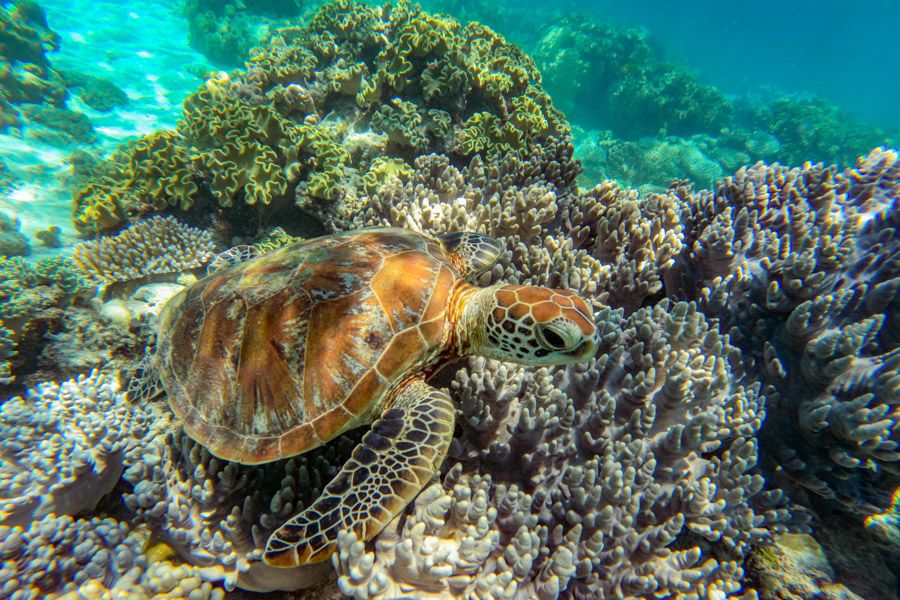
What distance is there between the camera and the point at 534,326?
1943 millimetres

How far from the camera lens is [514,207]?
3.58 meters

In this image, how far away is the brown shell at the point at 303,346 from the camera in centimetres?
215

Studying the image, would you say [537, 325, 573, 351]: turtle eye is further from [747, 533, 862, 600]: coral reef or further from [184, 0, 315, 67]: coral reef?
[184, 0, 315, 67]: coral reef

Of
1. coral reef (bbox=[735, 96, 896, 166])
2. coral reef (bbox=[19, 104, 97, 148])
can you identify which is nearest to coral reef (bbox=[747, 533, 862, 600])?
coral reef (bbox=[19, 104, 97, 148])

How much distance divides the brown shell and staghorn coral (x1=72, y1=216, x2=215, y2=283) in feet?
6.82

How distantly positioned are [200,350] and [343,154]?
3.19m

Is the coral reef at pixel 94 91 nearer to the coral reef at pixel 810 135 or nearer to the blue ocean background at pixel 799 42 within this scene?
the coral reef at pixel 810 135

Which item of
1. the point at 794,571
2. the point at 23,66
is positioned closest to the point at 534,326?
the point at 794,571

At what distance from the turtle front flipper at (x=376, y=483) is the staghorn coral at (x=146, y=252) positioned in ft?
11.4

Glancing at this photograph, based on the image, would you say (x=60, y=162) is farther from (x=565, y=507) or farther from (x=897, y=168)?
(x=897, y=168)

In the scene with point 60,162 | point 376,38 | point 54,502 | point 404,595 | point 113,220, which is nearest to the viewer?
point 404,595

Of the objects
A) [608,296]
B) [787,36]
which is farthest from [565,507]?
[787,36]

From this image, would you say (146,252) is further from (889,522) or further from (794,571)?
(889,522)

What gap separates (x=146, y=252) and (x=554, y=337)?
457 centimetres
